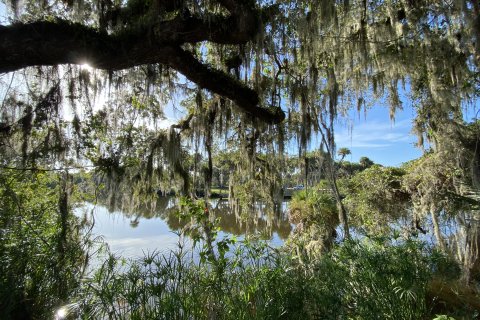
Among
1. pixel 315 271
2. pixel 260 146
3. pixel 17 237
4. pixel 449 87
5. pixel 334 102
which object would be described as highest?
pixel 449 87

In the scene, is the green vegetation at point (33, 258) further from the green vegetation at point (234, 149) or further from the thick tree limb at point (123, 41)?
the thick tree limb at point (123, 41)

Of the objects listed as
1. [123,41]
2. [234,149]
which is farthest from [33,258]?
[234,149]

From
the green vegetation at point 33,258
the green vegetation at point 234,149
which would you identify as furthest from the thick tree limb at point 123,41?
the green vegetation at point 33,258

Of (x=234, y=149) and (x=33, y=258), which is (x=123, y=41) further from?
(x=234, y=149)

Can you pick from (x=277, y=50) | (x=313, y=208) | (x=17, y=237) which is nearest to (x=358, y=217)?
(x=313, y=208)

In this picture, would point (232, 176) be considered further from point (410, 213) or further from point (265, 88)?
point (410, 213)

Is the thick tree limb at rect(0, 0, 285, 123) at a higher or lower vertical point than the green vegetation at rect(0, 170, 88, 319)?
higher

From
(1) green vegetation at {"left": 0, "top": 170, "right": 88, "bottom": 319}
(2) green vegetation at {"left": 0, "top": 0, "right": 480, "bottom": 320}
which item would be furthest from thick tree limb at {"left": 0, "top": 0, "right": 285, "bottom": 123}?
(1) green vegetation at {"left": 0, "top": 170, "right": 88, "bottom": 319}

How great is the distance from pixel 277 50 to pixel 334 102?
110cm

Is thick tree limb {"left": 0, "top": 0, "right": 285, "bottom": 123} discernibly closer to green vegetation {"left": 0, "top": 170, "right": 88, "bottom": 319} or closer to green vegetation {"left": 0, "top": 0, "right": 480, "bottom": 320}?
green vegetation {"left": 0, "top": 0, "right": 480, "bottom": 320}

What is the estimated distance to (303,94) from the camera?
4.63 m

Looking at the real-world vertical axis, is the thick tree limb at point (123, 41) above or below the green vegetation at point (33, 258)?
above

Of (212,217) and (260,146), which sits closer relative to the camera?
(212,217)

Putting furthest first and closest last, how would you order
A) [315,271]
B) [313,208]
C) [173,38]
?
[313,208] → [173,38] → [315,271]
